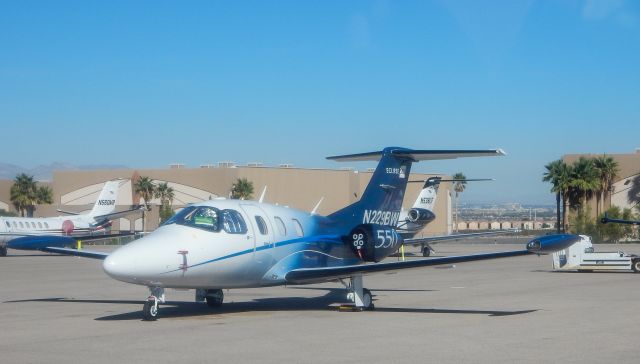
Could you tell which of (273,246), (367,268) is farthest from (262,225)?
(367,268)

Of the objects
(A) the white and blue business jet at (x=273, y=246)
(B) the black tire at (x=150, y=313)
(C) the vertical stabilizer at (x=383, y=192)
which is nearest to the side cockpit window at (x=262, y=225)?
(A) the white and blue business jet at (x=273, y=246)

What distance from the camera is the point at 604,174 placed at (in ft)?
297

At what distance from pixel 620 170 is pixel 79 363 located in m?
87.8

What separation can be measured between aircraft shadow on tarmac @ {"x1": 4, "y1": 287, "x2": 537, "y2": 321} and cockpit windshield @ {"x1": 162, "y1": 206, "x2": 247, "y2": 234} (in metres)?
1.85

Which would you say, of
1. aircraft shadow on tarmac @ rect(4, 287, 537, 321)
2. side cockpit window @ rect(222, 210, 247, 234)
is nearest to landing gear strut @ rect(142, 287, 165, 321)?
aircraft shadow on tarmac @ rect(4, 287, 537, 321)

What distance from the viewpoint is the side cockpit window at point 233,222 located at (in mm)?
18094

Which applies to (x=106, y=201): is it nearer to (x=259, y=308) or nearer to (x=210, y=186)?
(x=210, y=186)

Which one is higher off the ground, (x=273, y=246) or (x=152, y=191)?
(x=152, y=191)

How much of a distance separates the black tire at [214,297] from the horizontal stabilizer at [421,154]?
5.33m

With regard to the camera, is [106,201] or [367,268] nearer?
[367,268]

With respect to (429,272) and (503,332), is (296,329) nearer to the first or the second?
(503,332)

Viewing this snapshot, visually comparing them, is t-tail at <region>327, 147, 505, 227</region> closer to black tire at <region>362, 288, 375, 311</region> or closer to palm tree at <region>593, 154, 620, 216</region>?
black tire at <region>362, 288, 375, 311</region>

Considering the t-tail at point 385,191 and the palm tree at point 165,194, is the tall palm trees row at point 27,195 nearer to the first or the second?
the palm tree at point 165,194

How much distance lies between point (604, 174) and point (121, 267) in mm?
80648
